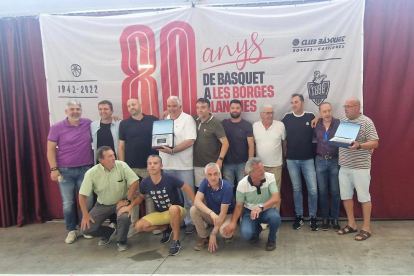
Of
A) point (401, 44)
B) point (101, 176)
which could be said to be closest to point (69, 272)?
point (101, 176)

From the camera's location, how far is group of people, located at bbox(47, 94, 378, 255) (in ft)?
10.7

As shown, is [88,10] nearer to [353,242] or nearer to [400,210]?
[353,242]

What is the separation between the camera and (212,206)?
328 centimetres

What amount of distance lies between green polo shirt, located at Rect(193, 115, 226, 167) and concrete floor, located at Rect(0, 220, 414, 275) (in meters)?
0.87

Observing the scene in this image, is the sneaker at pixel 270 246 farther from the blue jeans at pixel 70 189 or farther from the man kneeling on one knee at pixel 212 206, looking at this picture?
the blue jeans at pixel 70 189

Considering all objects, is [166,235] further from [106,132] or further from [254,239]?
[106,132]

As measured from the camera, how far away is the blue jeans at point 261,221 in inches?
123

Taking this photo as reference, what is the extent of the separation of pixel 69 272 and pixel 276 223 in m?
1.94

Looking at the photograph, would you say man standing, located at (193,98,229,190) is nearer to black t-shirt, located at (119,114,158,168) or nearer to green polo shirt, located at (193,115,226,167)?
green polo shirt, located at (193,115,226,167)

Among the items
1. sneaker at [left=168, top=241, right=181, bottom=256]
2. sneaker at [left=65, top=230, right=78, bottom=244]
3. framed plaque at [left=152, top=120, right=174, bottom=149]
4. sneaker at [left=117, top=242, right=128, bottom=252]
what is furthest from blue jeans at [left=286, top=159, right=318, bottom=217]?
sneaker at [left=65, top=230, right=78, bottom=244]

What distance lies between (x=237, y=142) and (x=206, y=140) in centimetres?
35

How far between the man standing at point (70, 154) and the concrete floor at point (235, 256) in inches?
17.2

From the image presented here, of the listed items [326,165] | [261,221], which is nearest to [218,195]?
[261,221]

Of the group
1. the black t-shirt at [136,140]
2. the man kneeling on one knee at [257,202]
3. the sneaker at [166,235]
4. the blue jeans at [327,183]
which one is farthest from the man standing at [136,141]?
the blue jeans at [327,183]
